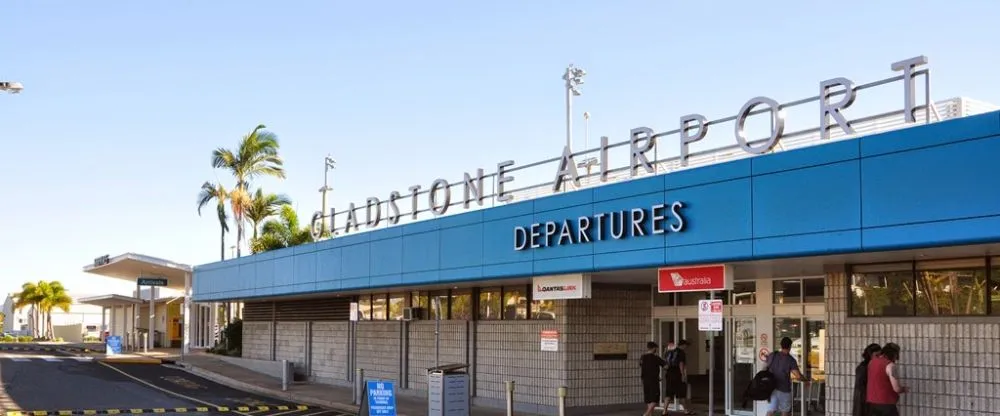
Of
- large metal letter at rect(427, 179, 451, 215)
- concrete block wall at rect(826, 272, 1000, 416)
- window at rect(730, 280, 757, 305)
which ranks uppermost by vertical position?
large metal letter at rect(427, 179, 451, 215)

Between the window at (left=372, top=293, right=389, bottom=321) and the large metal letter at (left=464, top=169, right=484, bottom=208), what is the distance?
7.61m

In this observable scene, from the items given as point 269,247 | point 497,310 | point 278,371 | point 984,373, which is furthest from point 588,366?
point 269,247

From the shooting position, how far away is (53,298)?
109188 mm

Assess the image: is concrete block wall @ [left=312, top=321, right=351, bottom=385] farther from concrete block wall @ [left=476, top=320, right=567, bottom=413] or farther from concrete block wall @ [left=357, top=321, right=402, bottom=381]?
concrete block wall @ [left=476, top=320, right=567, bottom=413]

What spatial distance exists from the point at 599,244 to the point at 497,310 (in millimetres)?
6397

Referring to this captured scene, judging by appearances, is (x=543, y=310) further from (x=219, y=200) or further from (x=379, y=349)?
(x=219, y=200)

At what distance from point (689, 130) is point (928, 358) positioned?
5.21m

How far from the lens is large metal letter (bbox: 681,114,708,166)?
17.0m

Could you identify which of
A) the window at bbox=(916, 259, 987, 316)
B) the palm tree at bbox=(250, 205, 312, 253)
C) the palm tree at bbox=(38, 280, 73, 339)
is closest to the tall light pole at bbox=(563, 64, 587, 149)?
the palm tree at bbox=(250, 205, 312, 253)

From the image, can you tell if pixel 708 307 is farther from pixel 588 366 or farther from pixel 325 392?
pixel 325 392

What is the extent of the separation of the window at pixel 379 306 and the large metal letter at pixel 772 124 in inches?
614

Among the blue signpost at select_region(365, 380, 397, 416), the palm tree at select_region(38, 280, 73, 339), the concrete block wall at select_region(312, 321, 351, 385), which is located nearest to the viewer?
the blue signpost at select_region(365, 380, 397, 416)

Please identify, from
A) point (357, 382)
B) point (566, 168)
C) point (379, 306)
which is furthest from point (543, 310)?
point (379, 306)

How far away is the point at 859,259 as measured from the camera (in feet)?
49.3
